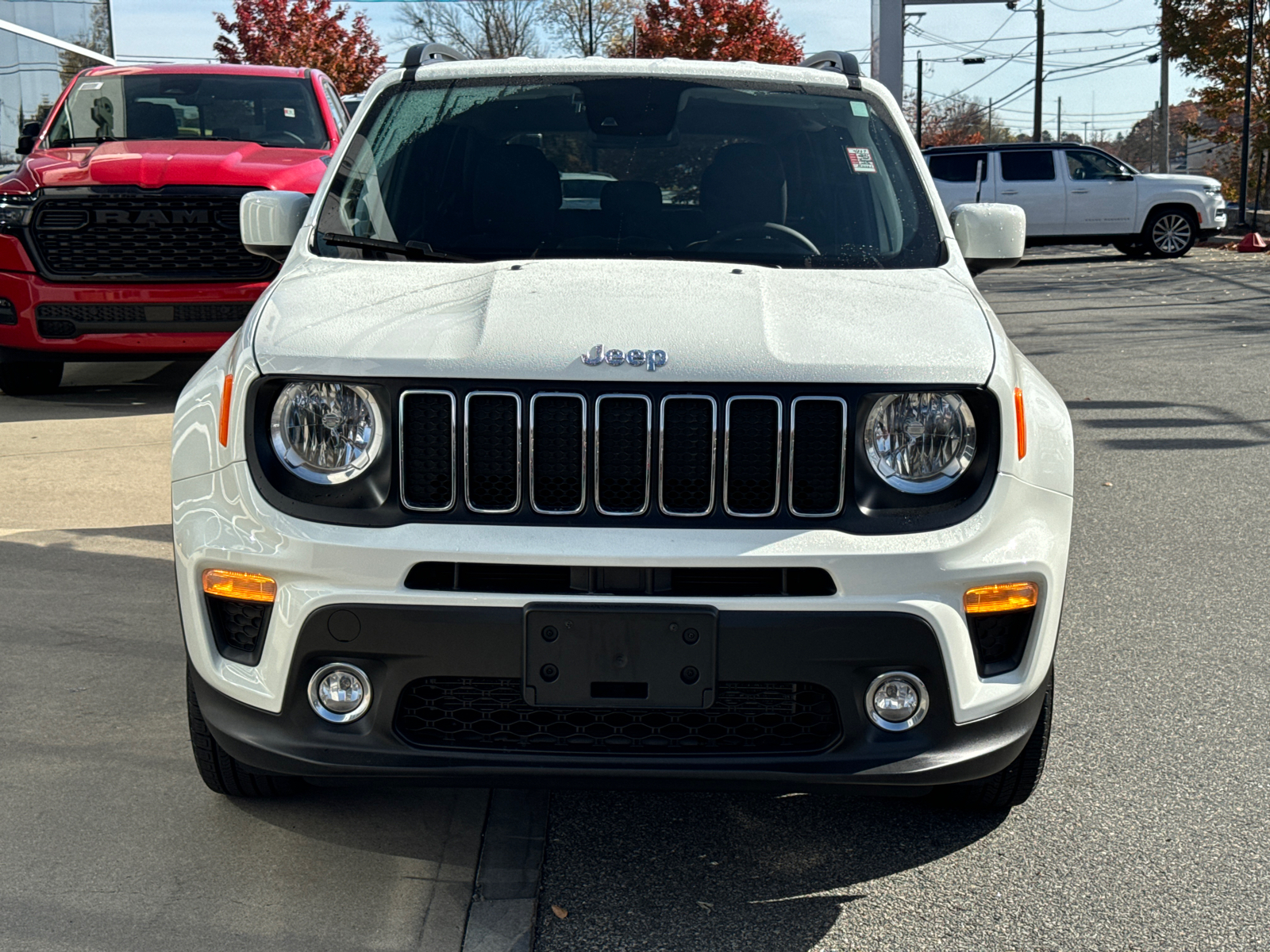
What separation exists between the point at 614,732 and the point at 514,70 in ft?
7.50

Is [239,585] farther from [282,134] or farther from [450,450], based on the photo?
[282,134]

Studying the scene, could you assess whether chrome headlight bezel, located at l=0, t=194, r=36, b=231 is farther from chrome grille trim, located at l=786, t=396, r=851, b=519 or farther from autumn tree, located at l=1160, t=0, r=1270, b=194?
autumn tree, located at l=1160, t=0, r=1270, b=194

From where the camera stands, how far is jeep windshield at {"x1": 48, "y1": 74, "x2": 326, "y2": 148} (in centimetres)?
946

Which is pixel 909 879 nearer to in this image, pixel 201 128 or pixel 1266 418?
pixel 1266 418

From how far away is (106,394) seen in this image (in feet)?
31.2

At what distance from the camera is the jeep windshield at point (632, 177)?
143 inches

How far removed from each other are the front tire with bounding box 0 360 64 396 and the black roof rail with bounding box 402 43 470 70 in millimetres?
5546

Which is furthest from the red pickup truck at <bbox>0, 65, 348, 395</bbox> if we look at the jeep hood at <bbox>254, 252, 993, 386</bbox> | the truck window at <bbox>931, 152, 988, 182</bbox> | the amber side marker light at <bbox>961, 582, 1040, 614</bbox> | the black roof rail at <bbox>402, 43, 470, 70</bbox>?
the truck window at <bbox>931, 152, 988, 182</bbox>

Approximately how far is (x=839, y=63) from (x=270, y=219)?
1888mm

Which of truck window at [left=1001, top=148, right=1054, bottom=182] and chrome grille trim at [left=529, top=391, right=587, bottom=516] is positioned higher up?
truck window at [left=1001, top=148, right=1054, bottom=182]

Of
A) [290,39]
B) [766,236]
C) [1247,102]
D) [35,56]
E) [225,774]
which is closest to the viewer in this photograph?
[225,774]

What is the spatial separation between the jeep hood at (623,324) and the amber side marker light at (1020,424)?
11 centimetres

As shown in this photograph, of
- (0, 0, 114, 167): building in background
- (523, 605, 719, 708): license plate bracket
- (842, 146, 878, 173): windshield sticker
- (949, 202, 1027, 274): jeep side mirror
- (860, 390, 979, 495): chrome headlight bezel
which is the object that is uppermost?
(0, 0, 114, 167): building in background

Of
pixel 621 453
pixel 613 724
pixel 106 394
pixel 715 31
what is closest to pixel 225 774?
pixel 613 724
